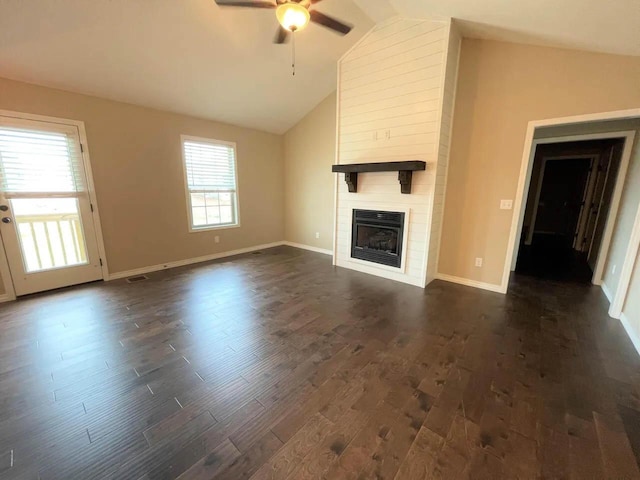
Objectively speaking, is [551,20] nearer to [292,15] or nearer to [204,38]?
[292,15]

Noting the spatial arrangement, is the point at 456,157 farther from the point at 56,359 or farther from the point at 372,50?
the point at 56,359

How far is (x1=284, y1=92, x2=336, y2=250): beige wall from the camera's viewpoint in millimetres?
5012

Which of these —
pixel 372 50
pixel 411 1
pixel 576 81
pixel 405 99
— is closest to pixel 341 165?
pixel 405 99

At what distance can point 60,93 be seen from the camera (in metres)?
3.12

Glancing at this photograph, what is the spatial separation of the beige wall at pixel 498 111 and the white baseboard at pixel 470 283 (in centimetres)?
6

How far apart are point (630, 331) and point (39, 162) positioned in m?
6.53

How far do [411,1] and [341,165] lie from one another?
1.96 metres

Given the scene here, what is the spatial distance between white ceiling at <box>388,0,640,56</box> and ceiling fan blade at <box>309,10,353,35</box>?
101cm

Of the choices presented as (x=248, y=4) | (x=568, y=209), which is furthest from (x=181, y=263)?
(x=568, y=209)

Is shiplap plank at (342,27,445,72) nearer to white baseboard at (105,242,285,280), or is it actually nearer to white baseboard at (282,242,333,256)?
white baseboard at (282,242,333,256)

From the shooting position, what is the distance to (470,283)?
3.64m

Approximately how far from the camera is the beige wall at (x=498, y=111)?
2.60 meters

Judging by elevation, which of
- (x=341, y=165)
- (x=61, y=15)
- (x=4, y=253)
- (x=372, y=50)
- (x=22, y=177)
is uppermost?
(x=372, y=50)

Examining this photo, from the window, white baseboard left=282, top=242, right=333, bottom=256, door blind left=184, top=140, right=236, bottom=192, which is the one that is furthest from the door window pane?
white baseboard left=282, top=242, right=333, bottom=256
